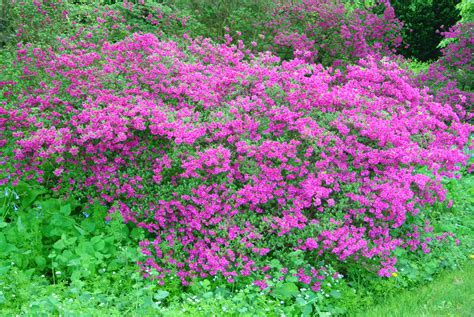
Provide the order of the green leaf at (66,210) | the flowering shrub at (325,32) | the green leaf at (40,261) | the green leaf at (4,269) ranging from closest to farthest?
1. the green leaf at (4,269)
2. the green leaf at (40,261)
3. the green leaf at (66,210)
4. the flowering shrub at (325,32)

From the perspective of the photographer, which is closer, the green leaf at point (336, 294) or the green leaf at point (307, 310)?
the green leaf at point (307, 310)

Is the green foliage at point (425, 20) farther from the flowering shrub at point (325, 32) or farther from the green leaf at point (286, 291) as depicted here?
the green leaf at point (286, 291)

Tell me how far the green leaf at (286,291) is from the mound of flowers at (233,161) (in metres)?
0.12

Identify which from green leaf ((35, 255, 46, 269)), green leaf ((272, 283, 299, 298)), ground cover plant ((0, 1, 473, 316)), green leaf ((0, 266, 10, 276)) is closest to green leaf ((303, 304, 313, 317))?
ground cover plant ((0, 1, 473, 316))

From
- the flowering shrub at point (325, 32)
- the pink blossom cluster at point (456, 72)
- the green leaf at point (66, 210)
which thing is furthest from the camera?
the flowering shrub at point (325, 32)

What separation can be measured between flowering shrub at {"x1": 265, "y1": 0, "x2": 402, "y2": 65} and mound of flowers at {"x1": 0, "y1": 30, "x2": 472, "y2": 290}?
354 centimetres

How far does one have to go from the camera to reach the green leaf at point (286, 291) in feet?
13.4

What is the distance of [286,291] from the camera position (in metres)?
4.08

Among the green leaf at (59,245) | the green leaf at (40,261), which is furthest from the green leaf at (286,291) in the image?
the green leaf at (40,261)

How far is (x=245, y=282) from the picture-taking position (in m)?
4.23

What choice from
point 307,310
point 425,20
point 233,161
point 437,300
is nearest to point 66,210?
point 233,161

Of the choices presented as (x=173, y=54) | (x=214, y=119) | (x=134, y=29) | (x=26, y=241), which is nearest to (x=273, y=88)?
(x=214, y=119)

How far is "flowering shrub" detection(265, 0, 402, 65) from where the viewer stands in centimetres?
884

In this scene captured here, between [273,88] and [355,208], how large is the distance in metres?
1.43
